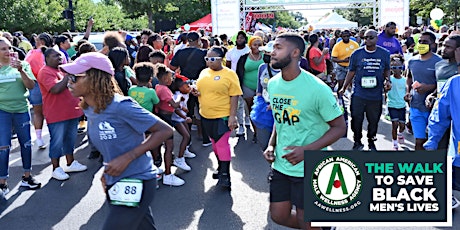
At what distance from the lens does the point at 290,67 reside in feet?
11.6

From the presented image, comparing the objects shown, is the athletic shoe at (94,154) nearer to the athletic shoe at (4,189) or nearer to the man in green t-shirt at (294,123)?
the athletic shoe at (4,189)

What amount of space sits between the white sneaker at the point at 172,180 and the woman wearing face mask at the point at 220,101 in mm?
559

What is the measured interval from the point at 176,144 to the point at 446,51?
186 inches

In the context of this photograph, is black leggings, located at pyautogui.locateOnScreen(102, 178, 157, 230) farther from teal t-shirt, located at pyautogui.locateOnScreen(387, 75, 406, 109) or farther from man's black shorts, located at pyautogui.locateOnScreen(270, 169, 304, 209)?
teal t-shirt, located at pyautogui.locateOnScreen(387, 75, 406, 109)

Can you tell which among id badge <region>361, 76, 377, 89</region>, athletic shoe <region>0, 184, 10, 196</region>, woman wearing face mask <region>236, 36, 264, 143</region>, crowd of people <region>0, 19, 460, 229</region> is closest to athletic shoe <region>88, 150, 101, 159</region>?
crowd of people <region>0, 19, 460, 229</region>

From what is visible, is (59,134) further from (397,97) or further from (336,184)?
(397,97)

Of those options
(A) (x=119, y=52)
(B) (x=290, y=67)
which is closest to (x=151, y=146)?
(B) (x=290, y=67)

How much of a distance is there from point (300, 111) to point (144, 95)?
8.81 ft

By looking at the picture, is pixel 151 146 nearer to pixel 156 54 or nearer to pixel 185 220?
pixel 185 220

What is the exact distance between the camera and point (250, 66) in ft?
25.3

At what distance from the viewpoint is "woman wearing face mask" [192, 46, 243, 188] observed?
224 inches

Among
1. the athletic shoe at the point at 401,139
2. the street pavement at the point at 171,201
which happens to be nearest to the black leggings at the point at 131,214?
the street pavement at the point at 171,201

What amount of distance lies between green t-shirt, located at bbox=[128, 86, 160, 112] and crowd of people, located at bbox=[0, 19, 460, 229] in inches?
0.6

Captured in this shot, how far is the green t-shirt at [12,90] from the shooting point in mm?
5465
